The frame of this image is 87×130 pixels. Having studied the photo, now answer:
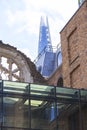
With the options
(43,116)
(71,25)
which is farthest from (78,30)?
(43,116)

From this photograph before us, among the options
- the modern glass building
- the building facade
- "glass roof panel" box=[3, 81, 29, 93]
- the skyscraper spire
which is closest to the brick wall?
the building facade

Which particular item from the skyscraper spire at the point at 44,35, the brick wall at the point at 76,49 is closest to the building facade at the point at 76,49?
the brick wall at the point at 76,49

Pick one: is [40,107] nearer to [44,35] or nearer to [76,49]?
[76,49]

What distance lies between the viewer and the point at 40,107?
877 inches

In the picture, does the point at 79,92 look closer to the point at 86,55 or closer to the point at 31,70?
the point at 86,55

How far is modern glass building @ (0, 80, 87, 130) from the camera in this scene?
21.5m

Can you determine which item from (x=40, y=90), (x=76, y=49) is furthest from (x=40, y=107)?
(x=76, y=49)

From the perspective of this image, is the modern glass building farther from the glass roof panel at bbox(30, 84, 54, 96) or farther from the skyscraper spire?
the skyscraper spire

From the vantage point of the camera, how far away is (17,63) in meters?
33.3

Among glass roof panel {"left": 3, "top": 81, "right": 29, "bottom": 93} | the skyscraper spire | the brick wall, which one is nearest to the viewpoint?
glass roof panel {"left": 3, "top": 81, "right": 29, "bottom": 93}

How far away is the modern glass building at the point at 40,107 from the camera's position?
21525 mm

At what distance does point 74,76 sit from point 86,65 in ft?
5.53

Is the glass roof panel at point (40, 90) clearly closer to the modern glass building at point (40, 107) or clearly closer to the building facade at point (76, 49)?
the modern glass building at point (40, 107)

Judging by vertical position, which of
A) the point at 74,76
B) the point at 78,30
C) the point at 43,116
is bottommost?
the point at 43,116
